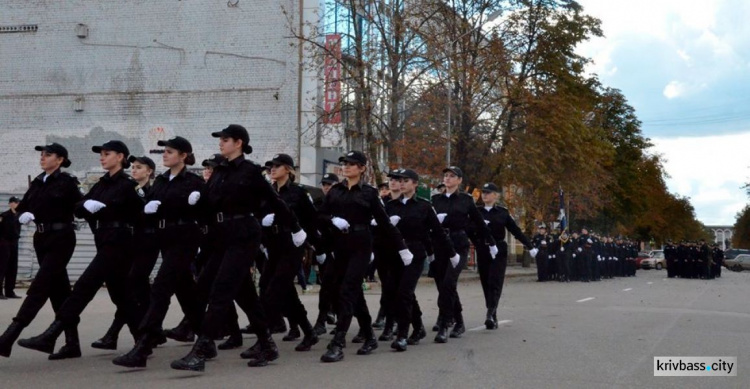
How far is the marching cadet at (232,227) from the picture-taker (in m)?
8.85

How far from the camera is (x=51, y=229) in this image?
31.4 feet

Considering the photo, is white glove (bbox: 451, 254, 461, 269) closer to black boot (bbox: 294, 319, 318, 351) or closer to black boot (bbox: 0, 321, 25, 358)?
black boot (bbox: 294, 319, 318, 351)

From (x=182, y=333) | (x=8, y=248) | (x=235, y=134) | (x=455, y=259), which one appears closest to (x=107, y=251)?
(x=235, y=134)

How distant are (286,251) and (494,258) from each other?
14.2ft

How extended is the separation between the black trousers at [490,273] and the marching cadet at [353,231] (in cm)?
342

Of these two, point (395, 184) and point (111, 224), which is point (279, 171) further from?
point (111, 224)

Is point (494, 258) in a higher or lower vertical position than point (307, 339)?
higher

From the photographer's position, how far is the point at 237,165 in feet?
30.2

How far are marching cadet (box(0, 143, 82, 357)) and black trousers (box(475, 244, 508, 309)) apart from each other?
19.9ft

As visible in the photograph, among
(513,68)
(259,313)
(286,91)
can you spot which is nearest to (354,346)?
(259,313)

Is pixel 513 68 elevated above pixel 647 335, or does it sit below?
above

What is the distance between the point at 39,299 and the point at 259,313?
2067 mm

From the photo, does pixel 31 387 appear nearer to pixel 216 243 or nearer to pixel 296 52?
pixel 216 243

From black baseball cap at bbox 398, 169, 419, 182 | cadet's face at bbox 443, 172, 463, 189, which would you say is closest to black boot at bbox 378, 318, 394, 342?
black baseball cap at bbox 398, 169, 419, 182
